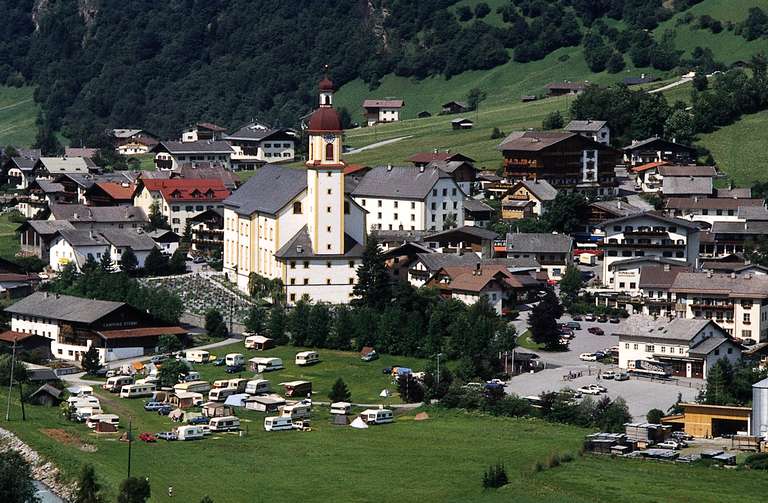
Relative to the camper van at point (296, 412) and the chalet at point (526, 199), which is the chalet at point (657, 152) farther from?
the camper van at point (296, 412)

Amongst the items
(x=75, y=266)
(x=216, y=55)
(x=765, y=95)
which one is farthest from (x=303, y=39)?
(x=75, y=266)

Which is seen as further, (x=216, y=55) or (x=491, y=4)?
(x=216, y=55)

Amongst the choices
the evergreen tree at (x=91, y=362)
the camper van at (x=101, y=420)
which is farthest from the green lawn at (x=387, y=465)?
the evergreen tree at (x=91, y=362)

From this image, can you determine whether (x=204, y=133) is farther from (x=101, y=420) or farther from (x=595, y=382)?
(x=101, y=420)

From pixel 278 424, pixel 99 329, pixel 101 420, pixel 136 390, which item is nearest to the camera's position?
pixel 278 424

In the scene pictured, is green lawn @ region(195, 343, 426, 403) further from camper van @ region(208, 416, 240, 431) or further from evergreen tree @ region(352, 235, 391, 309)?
evergreen tree @ region(352, 235, 391, 309)

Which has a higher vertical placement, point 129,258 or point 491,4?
point 491,4

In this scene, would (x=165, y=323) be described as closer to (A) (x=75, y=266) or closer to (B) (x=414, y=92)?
(A) (x=75, y=266)

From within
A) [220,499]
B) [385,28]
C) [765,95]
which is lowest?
[220,499]

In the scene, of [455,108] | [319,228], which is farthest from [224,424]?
[455,108]
